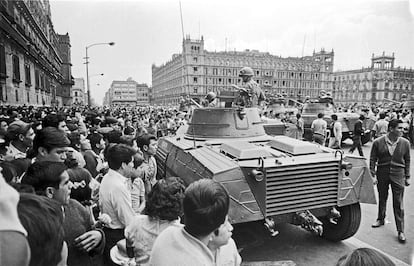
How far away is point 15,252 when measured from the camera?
970mm

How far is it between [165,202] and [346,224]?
338cm

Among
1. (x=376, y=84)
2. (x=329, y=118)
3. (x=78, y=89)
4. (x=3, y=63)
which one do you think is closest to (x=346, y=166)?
(x=3, y=63)

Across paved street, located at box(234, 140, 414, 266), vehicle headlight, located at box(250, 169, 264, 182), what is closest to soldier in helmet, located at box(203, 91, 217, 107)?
paved street, located at box(234, 140, 414, 266)

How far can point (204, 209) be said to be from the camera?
160 cm

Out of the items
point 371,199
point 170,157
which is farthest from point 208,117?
point 371,199

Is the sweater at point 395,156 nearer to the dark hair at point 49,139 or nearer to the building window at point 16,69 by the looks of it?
the dark hair at point 49,139

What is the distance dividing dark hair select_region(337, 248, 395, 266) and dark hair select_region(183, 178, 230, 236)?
0.63m

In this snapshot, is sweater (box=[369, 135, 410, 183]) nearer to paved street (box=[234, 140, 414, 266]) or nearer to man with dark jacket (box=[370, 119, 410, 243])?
man with dark jacket (box=[370, 119, 410, 243])

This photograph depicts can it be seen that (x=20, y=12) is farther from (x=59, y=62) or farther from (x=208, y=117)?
(x=59, y=62)

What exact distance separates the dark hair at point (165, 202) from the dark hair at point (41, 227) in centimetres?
106

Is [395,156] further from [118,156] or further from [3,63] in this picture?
[3,63]

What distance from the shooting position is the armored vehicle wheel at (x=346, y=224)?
4.47 meters

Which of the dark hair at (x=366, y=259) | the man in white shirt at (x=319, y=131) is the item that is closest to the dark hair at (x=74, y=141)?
the dark hair at (x=366, y=259)

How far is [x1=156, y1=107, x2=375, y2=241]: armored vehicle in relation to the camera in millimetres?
3854
